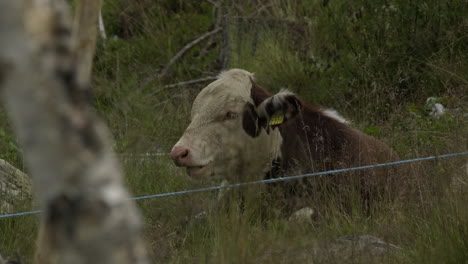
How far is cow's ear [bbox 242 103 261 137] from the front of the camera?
6918 mm

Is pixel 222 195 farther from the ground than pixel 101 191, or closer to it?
closer to it

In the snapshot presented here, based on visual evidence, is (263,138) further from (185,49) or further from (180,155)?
(185,49)

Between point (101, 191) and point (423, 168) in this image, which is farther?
point (423, 168)

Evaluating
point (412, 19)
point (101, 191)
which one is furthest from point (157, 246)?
point (412, 19)

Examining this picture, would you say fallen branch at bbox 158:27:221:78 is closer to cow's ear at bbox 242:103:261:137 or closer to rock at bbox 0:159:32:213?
rock at bbox 0:159:32:213

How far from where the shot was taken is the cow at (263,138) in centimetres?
666

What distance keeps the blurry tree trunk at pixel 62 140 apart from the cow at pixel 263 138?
474cm

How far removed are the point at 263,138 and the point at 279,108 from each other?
0.29m

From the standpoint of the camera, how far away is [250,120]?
6.94m

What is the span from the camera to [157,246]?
18.1 ft

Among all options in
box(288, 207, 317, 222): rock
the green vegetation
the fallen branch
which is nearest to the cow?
the green vegetation

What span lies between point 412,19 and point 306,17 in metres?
2.38

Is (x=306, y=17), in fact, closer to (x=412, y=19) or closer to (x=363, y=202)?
(x=412, y=19)

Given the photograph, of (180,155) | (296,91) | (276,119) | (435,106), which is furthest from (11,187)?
(296,91)
